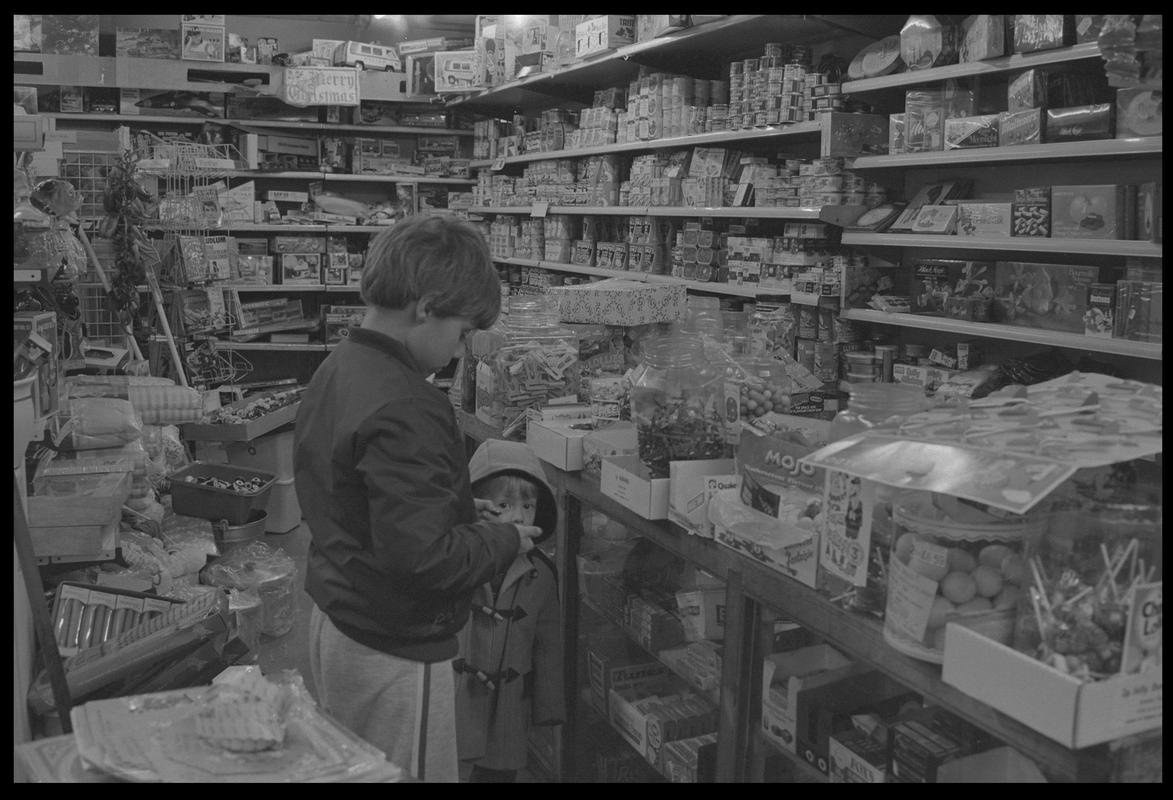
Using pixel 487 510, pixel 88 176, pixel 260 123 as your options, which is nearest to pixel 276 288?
pixel 260 123

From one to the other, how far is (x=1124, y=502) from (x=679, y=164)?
13.3 ft

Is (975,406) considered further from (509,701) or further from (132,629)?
(132,629)

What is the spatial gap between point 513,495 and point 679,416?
0.43m

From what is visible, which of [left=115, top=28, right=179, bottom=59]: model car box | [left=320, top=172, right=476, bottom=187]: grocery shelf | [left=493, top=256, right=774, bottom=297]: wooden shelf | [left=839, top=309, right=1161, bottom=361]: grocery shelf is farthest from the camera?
[left=320, top=172, right=476, bottom=187]: grocery shelf

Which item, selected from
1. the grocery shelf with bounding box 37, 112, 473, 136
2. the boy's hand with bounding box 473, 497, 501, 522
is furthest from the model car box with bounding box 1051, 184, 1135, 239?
the grocery shelf with bounding box 37, 112, 473, 136

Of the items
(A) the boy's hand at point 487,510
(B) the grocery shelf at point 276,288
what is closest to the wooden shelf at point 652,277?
(B) the grocery shelf at point 276,288

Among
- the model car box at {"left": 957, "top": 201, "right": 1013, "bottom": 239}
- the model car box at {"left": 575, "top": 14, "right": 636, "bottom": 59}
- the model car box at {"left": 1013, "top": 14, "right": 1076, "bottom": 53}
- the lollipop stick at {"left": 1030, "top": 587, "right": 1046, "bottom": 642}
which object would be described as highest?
the model car box at {"left": 575, "top": 14, "right": 636, "bottom": 59}

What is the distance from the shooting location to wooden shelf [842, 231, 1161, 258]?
319cm

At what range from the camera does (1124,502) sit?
5.05 ft

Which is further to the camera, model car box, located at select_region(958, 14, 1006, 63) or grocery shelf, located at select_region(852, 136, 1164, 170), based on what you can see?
model car box, located at select_region(958, 14, 1006, 63)

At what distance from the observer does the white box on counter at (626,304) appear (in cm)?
326

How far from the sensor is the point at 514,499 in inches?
99.1

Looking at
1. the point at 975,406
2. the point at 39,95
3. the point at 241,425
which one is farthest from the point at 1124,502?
→ the point at 39,95

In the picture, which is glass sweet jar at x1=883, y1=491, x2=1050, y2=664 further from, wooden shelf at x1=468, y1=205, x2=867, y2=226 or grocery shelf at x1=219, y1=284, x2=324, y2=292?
grocery shelf at x1=219, y1=284, x2=324, y2=292
